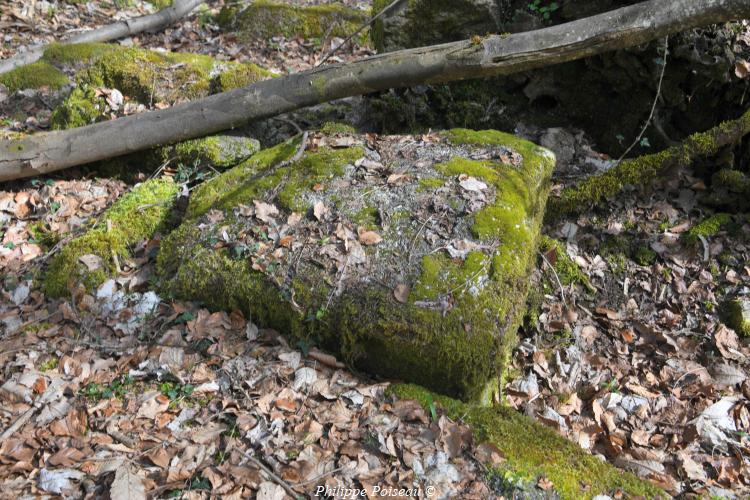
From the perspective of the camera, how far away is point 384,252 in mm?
3701

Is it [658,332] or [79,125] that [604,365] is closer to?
[658,332]

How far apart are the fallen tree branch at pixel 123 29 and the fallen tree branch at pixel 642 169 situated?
675 centimetres

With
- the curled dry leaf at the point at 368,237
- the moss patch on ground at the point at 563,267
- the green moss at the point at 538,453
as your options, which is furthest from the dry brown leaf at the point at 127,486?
the moss patch on ground at the point at 563,267

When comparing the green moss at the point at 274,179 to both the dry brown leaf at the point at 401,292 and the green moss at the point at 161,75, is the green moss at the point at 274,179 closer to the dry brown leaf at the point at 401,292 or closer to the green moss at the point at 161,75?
the dry brown leaf at the point at 401,292

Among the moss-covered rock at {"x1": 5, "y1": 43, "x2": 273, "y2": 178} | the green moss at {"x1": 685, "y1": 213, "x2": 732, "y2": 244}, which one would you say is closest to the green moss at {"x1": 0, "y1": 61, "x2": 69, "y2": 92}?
the moss-covered rock at {"x1": 5, "y1": 43, "x2": 273, "y2": 178}

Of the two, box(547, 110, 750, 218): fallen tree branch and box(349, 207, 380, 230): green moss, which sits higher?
box(547, 110, 750, 218): fallen tree branch

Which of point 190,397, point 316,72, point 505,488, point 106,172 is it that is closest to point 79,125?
point 106,172

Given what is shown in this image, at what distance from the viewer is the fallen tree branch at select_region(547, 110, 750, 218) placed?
4754mm

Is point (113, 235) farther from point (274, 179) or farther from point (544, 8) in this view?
point (544, 8)

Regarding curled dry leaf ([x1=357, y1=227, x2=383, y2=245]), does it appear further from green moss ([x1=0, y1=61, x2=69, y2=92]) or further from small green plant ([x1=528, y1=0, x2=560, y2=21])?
green moss ([x1=0, y1=61, x2=69, y2=92])

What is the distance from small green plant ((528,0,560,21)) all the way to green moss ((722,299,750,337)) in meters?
3.36

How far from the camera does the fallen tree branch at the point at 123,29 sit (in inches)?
262

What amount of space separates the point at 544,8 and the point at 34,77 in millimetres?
6085

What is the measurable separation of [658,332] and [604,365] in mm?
589
